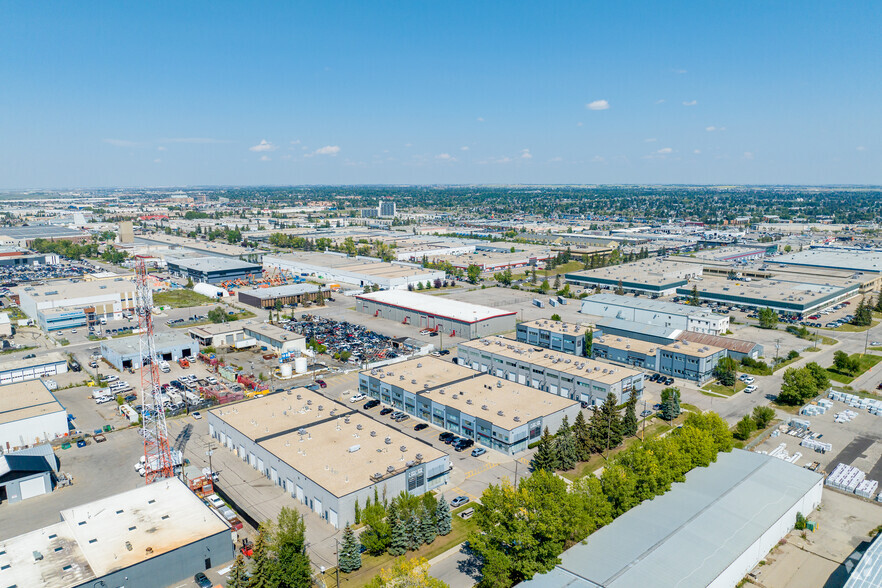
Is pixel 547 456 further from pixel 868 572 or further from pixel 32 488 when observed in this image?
pixel 32 488

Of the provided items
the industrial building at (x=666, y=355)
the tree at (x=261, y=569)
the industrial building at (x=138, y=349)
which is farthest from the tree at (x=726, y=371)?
the industrial building at (x=138, y=349)

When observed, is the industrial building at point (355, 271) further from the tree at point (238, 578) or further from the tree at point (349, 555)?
the tree at point (238, 578)

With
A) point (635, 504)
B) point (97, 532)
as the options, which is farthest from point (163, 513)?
point (635, 504)

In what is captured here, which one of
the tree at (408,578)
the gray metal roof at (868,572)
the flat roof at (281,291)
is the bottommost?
the gray metal roof at (868,572)

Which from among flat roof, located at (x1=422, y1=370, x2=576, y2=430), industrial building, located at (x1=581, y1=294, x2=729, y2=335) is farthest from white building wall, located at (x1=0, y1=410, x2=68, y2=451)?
industrial building, located at (x1=581, y1=294, x2=729, y2=335)

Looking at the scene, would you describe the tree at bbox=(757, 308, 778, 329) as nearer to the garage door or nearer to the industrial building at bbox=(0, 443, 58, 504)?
the industrial building at bbox=(0, 443, 58, 504)

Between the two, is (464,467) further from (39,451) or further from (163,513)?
(39,451)
